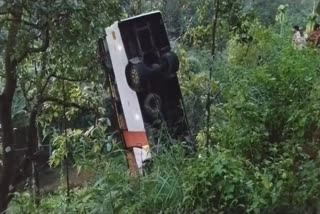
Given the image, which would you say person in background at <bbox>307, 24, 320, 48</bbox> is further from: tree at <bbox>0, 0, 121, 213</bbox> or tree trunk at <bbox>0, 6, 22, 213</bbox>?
tree trunk at <bbox>0, 6, 22, 213</bbox>

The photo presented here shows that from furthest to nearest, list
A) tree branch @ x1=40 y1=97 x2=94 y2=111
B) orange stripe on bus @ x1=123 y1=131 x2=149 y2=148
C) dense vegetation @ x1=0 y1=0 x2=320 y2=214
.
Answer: orange stripe on bus @ x1=123 y1=131 x2=149 y2=148 < tree branch @ x1=40 y1=97 x2=94 y2=111 < dense vegetation @ x1=0 y1=0 x2=320 y2=214

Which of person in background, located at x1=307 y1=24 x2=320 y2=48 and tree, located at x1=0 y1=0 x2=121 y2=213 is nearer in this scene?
tree, located at x1=0 y1=0 x2=121 y2=213

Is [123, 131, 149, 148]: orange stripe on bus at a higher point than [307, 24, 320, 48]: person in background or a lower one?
lower

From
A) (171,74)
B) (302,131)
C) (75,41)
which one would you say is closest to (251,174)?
(302,131)

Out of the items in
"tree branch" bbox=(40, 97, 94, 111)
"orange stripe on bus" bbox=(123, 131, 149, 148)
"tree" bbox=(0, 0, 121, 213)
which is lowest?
"orange stripe on bus" bbox=(123, 131, 149, 148)

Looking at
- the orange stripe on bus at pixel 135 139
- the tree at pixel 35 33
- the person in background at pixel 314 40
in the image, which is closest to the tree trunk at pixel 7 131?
the tree at pixel 35 33

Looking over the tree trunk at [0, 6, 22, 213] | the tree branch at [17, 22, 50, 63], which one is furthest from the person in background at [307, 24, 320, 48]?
the tree trunk at [0, 6, 22, 213]

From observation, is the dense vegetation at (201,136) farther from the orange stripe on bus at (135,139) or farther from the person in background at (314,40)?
the orange stripe on bus at (135,139)

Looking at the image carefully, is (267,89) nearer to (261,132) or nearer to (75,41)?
(261,132)

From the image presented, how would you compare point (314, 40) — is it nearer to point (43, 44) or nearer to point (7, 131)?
point (43, 44)

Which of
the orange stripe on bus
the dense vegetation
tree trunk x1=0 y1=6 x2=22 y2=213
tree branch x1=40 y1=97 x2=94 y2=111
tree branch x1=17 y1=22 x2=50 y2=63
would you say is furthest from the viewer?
the orange stripe on bus

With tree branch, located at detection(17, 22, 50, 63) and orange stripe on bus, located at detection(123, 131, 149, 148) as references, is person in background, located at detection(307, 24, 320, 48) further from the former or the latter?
tree branch, located at detection(17, 22, 50, 63)

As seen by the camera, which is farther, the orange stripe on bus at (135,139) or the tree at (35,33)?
the orange stripe on bus at (135,139)

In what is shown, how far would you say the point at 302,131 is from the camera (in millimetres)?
2428
